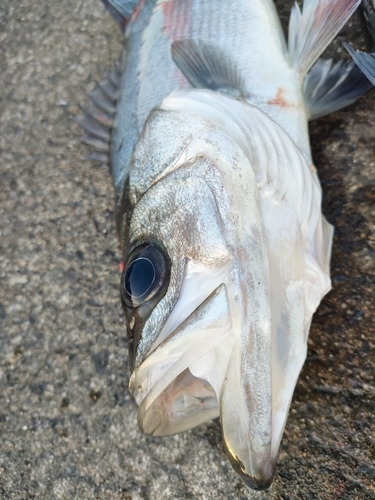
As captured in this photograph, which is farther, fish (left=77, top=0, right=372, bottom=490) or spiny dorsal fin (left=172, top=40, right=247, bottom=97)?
spiny dorsal fin (left=172, top=40, right=247, bottom=97)

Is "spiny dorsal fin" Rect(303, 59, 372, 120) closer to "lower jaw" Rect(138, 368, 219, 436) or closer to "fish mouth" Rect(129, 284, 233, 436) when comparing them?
"fish mouth" Rect(129, 284, 233, 436)

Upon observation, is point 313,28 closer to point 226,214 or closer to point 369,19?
point 369,19

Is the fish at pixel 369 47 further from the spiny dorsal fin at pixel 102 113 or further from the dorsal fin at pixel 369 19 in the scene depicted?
the spiny dorsal fin at pixel 102 113

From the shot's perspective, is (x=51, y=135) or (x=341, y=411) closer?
(x=341, y=411)

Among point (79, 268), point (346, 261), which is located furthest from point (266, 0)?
point (79, 268)

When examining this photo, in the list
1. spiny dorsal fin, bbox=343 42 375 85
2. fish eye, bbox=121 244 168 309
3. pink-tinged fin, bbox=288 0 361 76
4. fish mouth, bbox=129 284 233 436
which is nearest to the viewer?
fish mouth, bbox=129 284 233 436

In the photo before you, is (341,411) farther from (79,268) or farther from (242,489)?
(79,268)

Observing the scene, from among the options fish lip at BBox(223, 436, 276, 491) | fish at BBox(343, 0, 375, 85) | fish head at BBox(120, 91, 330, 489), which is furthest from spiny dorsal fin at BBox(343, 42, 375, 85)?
fish lip at BBox(223, 436, 276, 491)

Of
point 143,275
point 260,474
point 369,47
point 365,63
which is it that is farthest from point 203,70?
point 260,474
